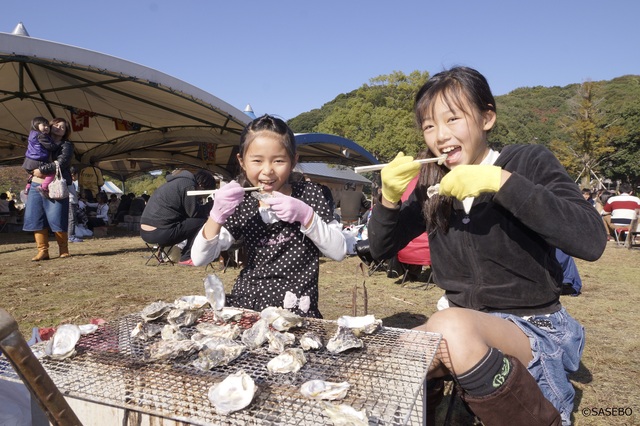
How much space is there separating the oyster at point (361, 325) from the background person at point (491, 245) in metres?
0.22

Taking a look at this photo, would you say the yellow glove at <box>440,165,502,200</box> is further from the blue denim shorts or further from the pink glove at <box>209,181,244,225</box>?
the pink glove at <box>209,181,244,225</box>

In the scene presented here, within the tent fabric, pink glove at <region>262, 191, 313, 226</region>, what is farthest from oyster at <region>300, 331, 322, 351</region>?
the tent fabric

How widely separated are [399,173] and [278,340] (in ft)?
2.80

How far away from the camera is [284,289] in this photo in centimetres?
247

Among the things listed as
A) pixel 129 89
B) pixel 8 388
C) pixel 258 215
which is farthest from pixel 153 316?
pixel 129 89

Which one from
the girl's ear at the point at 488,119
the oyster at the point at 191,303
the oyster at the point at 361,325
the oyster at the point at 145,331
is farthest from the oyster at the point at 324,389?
the girl's ear at the point at 488,119

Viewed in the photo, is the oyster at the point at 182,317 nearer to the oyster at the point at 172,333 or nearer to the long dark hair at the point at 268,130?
the oyster at the point at 172,333

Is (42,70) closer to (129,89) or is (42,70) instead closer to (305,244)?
(129,89)

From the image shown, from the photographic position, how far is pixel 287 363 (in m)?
1.36

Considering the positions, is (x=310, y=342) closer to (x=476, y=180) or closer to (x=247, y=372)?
(x=247, y=372)

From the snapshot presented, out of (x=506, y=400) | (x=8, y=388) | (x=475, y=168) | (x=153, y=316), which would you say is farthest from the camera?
(x=153, y=316)

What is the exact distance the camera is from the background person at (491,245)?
1486mm

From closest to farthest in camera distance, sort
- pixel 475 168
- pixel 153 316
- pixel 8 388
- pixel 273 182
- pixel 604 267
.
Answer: pixel 8 388 < pixel 475 168 < pixel 153 316 < pixel 273 182 < pixel 604 267

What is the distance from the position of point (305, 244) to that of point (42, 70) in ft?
34.3
